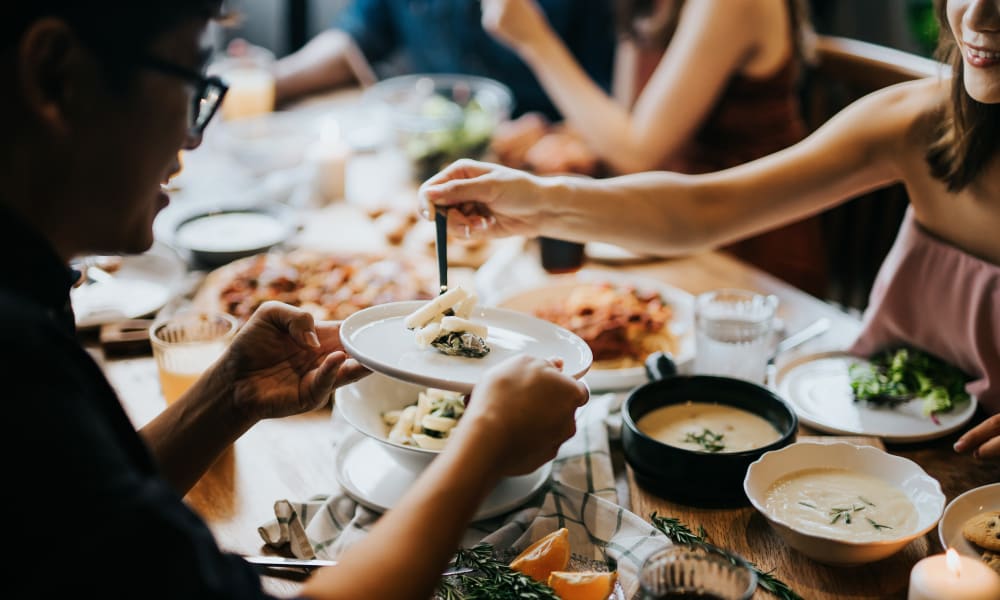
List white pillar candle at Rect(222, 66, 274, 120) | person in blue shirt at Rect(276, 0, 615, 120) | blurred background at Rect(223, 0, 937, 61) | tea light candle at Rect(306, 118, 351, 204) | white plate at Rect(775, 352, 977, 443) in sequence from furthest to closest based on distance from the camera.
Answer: blurred background at Rect(223, 0, 937, 61)
person in blue shirt at Rect(276, 0, 615, 120)
white pillar candle at Rect(222, 66, 274, 120)
tea light candle at Rect(306, 118, 351, 204)
white plate at Rect(775, 352, 977, 443)

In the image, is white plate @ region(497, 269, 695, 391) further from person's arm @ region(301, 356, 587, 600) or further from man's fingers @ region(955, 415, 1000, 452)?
person's arm @ region(301, 356, 587, 600)

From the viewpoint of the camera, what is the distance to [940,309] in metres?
1.74

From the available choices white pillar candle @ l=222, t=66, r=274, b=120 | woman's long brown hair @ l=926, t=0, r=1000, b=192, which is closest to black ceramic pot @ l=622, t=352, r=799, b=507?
woman's long brown hair @ l=926, t=0, r=1000, b=192

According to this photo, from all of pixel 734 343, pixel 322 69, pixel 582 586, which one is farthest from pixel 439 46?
pixel 582 586

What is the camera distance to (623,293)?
2092mm

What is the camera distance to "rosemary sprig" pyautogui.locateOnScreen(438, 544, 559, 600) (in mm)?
1170

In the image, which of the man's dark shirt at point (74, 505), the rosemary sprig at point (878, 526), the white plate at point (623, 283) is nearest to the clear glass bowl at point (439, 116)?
the white plate at point (623, 283)

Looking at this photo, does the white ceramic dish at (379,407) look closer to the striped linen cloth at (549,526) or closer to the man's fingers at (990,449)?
the striped linen cloth at (549,526)

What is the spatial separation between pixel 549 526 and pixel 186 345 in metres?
0.75

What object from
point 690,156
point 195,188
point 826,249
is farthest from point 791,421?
point 826,249

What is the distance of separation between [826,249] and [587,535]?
2613mm

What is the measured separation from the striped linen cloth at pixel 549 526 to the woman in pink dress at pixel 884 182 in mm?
525

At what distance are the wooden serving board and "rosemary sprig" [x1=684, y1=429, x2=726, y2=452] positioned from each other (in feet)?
0.36

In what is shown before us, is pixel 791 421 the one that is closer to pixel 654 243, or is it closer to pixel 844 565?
pixel 844 565
